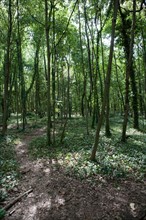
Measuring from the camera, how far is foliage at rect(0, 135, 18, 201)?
7321mm

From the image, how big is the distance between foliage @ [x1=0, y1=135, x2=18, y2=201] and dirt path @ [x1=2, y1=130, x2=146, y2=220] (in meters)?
0.35

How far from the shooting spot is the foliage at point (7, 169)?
7.32 m

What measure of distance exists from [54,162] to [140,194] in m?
4.30

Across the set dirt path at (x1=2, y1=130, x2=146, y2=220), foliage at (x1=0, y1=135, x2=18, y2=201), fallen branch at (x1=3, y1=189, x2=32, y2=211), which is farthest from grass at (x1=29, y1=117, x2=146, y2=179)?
fallen branch at (x1=3, y1=189, x2=32, y2=211)

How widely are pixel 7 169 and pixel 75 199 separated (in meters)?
3.79

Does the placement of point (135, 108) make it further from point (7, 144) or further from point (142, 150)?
point (7, 144)

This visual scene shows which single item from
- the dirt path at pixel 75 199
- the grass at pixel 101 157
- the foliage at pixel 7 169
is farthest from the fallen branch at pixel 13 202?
the grass at pixel 101 157

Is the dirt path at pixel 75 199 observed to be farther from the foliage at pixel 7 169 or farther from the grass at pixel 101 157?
the grass at pixel 101 157

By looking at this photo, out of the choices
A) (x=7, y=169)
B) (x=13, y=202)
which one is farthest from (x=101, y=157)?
(x=13, y=202)

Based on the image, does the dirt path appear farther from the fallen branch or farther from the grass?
the grass

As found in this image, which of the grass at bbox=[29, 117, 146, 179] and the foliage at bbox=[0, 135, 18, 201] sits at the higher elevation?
the grass at bbox=[29, 117, 146, 179]

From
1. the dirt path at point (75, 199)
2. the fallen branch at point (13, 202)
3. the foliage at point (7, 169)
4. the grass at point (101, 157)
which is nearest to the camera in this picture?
the dirt path at point (75, 199)

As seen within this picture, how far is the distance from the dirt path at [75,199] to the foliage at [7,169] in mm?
347

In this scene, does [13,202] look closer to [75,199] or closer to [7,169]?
[75,199]
